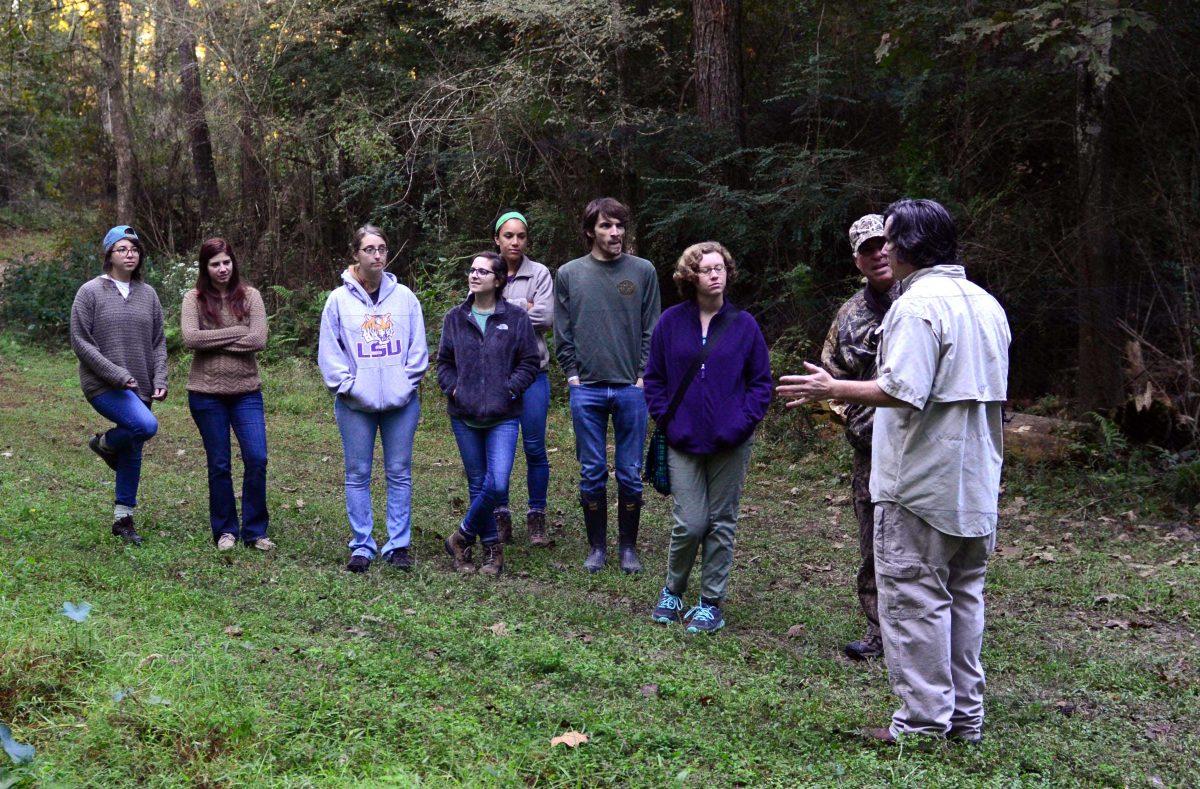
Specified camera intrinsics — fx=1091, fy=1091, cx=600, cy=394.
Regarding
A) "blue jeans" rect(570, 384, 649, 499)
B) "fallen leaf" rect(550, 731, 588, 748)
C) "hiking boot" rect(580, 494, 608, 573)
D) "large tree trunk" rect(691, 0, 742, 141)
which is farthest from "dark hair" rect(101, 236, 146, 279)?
"large tree trunk" rect(691, 0, 742, 141)

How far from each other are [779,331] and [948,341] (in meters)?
9.71

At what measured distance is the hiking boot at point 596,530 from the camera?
7418 mm

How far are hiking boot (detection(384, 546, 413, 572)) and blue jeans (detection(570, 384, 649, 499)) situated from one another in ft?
4.09

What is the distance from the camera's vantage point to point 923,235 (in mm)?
4371

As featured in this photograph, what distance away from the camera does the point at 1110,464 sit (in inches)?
391

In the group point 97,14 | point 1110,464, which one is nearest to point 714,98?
point 1110,464

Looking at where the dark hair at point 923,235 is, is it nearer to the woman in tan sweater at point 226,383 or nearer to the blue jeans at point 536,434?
the blue jeans at point 536,434

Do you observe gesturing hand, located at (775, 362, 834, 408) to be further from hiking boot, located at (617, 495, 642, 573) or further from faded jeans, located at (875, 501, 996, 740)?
hiking boot, located at (617, 495, 642, 573)

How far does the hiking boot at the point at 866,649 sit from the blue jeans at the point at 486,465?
260cm

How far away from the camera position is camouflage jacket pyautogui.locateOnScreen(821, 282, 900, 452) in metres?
5.43

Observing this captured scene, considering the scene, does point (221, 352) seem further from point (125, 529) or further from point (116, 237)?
point (125, 529)

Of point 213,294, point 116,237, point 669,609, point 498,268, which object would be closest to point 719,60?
point 498,268

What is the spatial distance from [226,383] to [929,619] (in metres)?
5.08

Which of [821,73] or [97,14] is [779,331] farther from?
[97,14]
